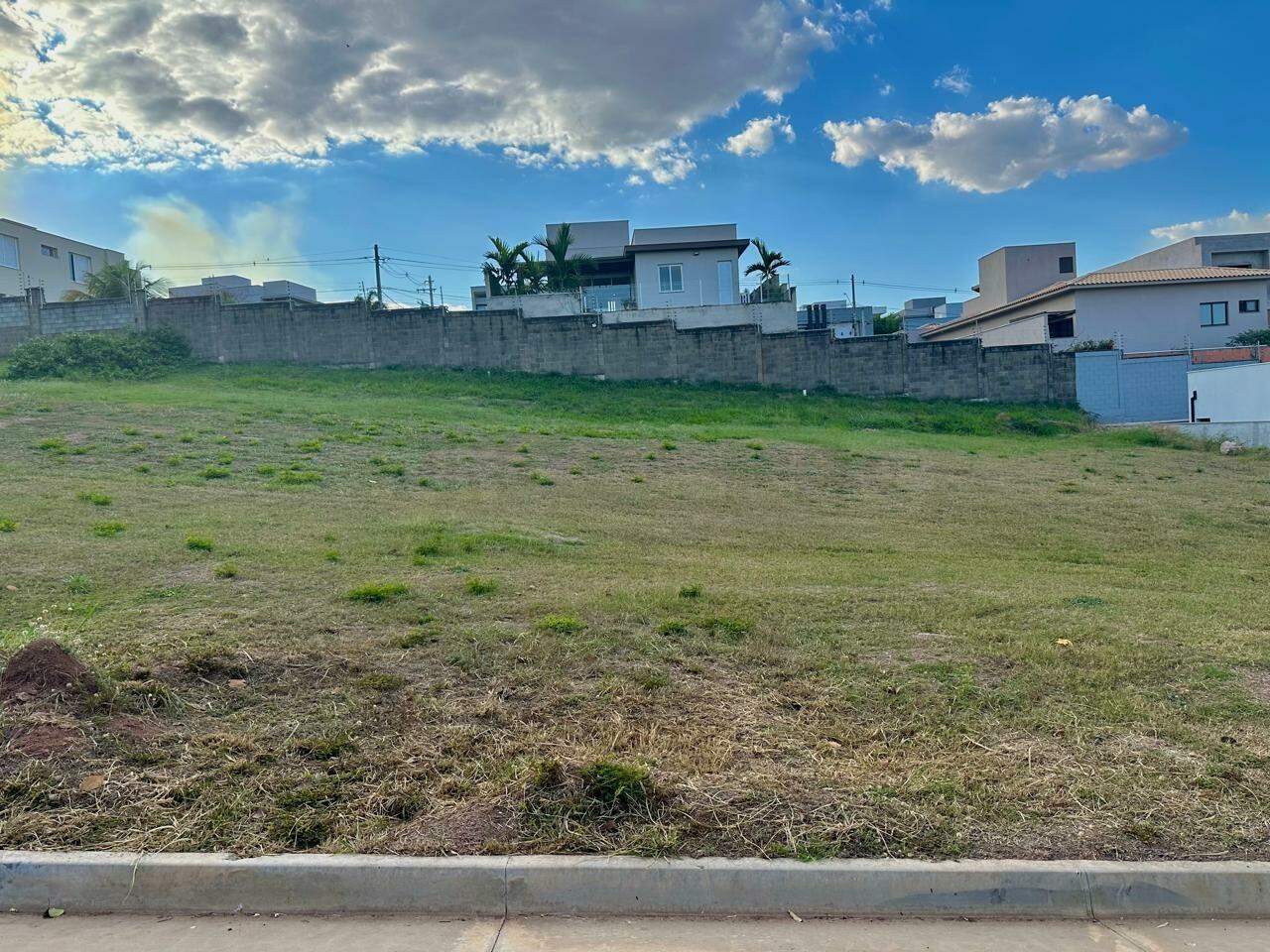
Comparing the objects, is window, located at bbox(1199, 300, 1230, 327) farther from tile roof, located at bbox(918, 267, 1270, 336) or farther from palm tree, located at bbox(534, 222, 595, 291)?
palm tree, located at bbox(534, 222, 595, 291)

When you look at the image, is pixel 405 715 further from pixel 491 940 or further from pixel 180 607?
pixel 180 607

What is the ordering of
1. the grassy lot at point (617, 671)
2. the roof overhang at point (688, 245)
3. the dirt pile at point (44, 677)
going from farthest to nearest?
the roof overhang at point (688, 245), the dirt pile at point (44, 677), the grassy lot at point (617, 671)

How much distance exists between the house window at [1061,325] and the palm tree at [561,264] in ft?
72.1

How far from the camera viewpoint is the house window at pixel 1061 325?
39912 mm

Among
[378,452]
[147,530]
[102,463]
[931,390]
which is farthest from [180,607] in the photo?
[931,390]

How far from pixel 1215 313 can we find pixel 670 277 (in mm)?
25231

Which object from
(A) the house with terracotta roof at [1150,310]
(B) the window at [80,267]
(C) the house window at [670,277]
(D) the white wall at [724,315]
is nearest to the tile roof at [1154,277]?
(A) the house with terracotta roof at [1150,310]

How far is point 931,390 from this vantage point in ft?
107

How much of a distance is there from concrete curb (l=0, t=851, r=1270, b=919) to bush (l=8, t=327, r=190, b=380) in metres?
28.8

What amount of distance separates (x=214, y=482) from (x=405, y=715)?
374 inches

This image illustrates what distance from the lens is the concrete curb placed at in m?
3.64

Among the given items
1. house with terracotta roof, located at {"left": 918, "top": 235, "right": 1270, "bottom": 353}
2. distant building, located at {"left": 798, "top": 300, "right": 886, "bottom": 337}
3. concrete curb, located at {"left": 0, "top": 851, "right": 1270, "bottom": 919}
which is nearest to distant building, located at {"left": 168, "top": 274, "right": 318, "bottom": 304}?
distant building, located at {"left": 798, "top": 300, "right": 886, "bottom": 337}

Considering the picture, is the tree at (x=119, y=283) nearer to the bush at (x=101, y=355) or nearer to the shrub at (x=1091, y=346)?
the bush at (x=101, y=355)

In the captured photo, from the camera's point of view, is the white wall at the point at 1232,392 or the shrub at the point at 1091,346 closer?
the white wall at the point at 1232,392
